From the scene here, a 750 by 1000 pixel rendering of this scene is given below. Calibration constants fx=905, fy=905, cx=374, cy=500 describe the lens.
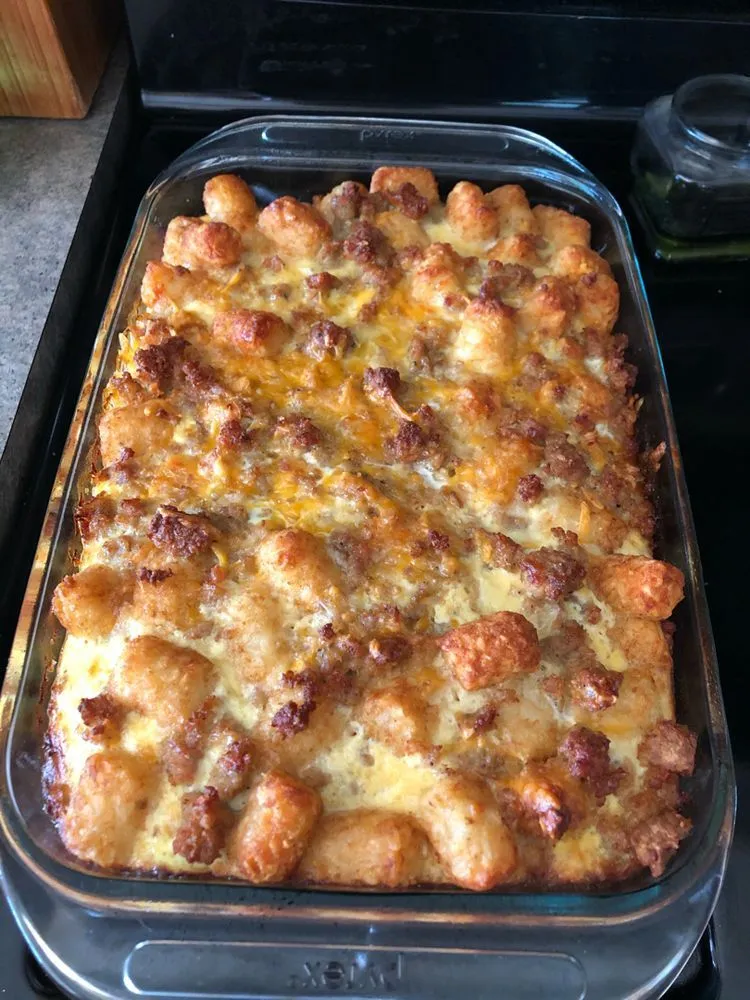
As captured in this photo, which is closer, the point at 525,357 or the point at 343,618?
the point at 343,618

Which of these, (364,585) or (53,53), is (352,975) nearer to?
(364,585)

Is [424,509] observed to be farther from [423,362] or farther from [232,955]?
[232,955]

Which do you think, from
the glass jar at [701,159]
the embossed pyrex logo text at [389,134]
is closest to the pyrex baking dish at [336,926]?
the glass jar at [701,159]

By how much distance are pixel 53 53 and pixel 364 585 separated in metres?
1.30

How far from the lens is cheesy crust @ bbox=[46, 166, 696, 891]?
1117mm

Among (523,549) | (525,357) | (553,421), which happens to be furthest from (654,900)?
(525,357)

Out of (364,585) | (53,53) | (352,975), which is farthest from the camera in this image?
(53,53)

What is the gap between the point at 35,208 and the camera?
5.94 ft

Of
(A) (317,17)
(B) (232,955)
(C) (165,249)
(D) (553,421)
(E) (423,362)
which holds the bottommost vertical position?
(B) (232,955)

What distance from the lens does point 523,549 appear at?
1.33m

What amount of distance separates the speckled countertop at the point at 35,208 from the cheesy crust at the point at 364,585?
0.23 metres

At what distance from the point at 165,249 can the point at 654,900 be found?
130 centimetres

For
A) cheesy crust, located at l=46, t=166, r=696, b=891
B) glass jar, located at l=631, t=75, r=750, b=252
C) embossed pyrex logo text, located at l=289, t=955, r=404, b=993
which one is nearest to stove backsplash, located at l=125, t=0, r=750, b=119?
glass jar, located at l=631, t=75, r=750, b=252

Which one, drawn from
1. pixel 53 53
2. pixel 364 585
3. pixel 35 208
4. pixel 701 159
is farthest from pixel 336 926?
pixel 53 53
